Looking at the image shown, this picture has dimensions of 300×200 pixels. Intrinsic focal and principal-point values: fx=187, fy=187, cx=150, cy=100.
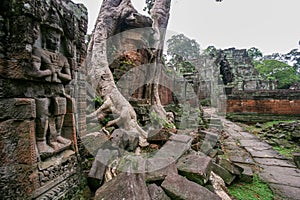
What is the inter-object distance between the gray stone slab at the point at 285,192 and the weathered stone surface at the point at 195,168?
106 centimetres

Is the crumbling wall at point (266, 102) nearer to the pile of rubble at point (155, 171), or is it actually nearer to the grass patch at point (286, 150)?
the grass patch at point (286, 150)

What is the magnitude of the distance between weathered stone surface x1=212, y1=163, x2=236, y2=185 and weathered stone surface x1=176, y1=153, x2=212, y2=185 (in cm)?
38

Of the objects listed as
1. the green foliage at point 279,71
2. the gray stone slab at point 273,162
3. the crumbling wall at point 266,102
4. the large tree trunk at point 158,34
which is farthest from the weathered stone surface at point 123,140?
the green foliage at point 279,71

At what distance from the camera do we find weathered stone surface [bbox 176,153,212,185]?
240 centimetres

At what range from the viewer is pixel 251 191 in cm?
274

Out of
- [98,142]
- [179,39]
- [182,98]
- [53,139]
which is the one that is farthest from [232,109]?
[179,39]

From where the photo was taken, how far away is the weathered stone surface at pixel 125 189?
176 centimetres

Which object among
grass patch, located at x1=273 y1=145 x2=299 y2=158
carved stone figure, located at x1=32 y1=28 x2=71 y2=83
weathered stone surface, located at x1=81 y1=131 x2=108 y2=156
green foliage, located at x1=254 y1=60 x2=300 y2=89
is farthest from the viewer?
green foliage, located at x1=254 y1=60 x2=300 y2=89

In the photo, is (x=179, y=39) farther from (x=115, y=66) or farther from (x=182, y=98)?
(x=115, y=66)

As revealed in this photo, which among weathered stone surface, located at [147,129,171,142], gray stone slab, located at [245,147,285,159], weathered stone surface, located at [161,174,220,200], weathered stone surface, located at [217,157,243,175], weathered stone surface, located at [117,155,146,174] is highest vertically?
weathered stone surface, located at [147,129,171,142]

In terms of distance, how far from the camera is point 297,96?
28.2 ft

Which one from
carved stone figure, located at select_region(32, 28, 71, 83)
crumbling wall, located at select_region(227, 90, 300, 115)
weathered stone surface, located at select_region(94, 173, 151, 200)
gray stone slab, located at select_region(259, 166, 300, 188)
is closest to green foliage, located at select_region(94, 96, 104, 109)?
carved stone figure, located at select_region(32, 28, 71, 83)

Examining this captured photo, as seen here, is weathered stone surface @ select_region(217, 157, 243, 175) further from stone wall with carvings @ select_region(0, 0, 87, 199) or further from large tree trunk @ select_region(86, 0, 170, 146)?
stone wall with carvings @ select_region(0, 0, 87, 199)

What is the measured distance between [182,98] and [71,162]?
24.8ft
